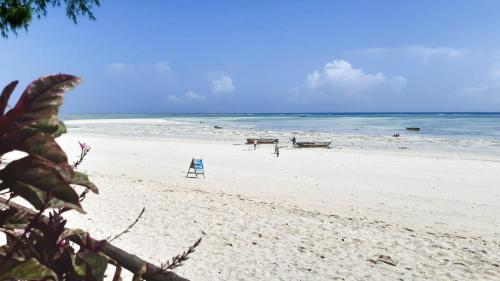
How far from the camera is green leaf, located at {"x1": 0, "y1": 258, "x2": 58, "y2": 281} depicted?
68cm

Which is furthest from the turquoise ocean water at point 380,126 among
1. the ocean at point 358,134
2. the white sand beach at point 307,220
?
the white sand beach at point 307,220

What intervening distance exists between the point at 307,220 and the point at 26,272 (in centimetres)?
862

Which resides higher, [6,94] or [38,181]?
[6,94]

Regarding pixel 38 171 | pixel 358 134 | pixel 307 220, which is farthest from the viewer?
pixel 358 134

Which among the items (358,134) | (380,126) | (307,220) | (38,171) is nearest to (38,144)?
(38,171)

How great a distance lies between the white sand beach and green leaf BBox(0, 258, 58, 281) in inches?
206

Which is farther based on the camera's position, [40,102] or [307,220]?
[307,220]

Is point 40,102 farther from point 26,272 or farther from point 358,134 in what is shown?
point 358,134

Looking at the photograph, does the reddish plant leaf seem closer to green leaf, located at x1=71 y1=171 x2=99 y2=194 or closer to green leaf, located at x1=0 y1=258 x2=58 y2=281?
green leaf, located at x1=71 y1=171 x2=99 y2=194

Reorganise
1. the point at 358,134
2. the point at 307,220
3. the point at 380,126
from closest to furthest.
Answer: the point at 307,220
the point at 358,134
the point at 380,126

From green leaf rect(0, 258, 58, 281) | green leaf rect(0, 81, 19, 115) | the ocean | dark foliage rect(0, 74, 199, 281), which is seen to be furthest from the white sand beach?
the ocean

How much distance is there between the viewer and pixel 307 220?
9031 mm

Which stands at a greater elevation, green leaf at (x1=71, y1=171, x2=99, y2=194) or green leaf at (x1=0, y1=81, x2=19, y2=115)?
green leaf at (x1=0, y1=81, x2=19, y2=115)

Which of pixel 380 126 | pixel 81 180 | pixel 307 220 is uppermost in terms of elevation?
pixel 81 180
